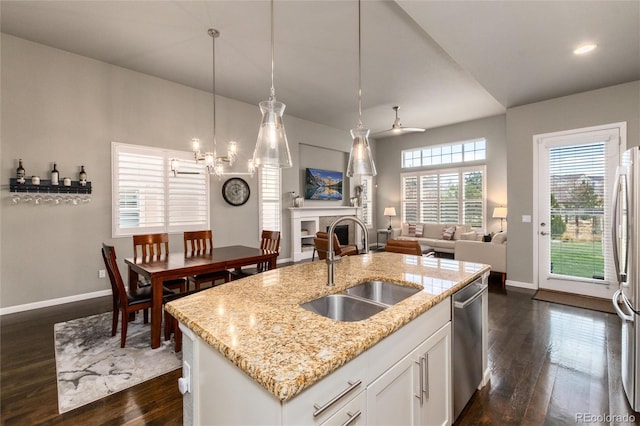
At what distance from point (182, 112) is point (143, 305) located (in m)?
3.44

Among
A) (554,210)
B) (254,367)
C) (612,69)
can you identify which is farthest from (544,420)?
(612,69)

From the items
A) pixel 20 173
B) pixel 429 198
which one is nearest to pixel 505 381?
pixel 20 173

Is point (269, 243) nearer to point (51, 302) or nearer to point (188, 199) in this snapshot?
point (188, 199)

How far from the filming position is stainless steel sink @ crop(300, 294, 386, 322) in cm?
156

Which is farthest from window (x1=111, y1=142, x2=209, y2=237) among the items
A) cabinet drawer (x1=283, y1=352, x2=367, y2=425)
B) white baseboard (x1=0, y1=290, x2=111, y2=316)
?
cabinet drawer (x1=283, y1=352, x2=367, y2=425)

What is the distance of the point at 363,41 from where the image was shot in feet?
11.6

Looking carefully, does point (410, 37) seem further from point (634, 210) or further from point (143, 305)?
point (143, 305)

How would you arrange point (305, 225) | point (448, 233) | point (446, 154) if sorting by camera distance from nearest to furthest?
point (448, 233), point (305, 225), point (446, 154)

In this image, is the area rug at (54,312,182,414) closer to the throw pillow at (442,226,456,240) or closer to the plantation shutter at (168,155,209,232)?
the plantation shutter at (168,155,209,232)

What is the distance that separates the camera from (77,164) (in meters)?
3.93

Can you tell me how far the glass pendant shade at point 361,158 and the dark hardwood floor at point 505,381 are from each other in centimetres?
170

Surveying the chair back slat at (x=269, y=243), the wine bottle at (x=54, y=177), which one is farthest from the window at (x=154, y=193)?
the chair back slat at (x=269, y=243)

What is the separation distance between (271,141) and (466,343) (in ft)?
5.59

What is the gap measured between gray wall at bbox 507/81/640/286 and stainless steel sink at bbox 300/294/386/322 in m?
4.35
